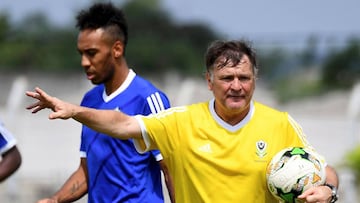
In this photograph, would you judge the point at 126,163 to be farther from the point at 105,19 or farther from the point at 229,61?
the point at 229,61

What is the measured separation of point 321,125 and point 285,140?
29.1 feet

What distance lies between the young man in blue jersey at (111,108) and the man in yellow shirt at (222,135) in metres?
0.72

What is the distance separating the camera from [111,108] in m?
7.06

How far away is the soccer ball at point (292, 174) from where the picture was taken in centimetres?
577

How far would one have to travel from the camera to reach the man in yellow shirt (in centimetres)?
598

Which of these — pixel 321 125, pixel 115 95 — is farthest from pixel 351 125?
pixel 115 95

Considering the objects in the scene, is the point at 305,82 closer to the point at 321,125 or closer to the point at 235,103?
the point at 321,125

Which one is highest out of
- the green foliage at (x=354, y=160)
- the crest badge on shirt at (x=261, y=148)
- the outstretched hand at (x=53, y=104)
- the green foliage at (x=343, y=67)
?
the outstretched hand at (x=53, y=104)

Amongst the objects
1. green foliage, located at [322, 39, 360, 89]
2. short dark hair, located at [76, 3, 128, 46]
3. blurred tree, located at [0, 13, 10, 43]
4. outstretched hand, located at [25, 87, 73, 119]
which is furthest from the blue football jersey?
blurred tree, located at [0, 13, 10, 43]

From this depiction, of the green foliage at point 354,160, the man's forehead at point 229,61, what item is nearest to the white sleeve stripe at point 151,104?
the man's forehead at point 229,61

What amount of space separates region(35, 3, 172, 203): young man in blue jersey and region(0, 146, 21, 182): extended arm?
644mm

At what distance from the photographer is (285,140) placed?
6.11 m

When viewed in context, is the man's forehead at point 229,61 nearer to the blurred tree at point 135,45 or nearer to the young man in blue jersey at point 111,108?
the young man in blue jersey at point 111,108

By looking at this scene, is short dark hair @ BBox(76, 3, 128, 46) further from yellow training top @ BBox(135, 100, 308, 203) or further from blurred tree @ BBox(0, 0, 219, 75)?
blurred tree @ BBox(0, 0, 219, 75)
